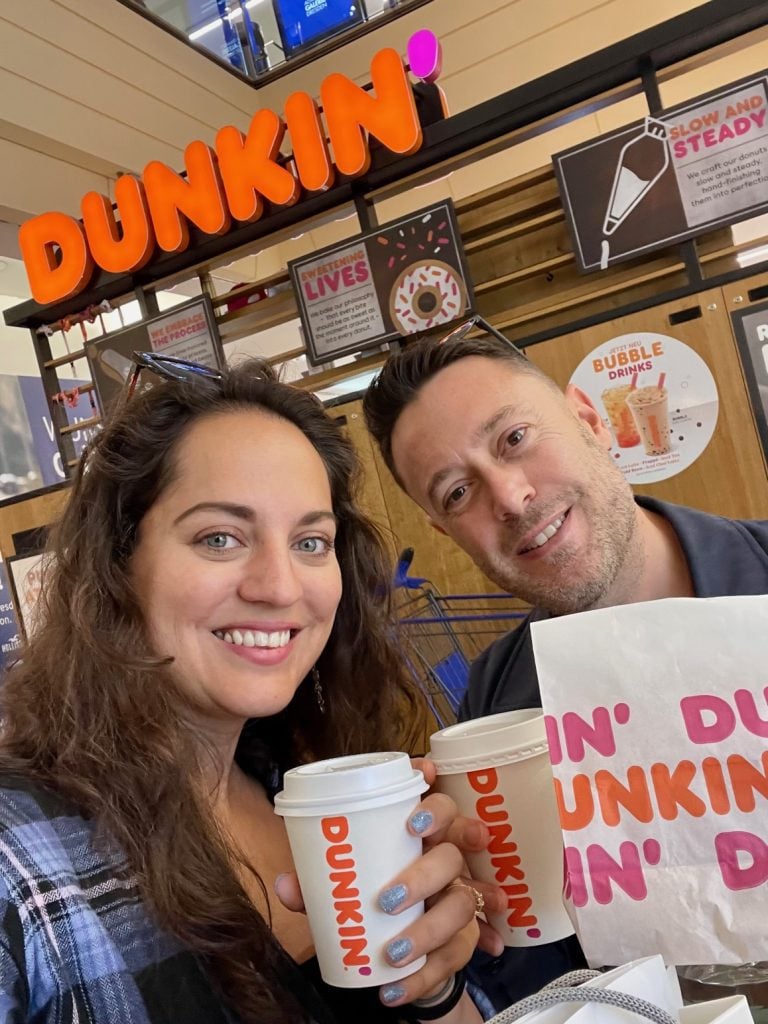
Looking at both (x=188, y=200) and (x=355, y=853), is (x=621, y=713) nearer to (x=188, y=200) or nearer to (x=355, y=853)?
(x=355, y=853)

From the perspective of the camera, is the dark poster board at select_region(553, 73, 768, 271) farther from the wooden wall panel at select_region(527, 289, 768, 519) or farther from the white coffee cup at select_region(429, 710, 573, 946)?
the white coffee cup at select_region(429, 710, 573, 946)

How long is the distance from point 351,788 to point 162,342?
4611 mm

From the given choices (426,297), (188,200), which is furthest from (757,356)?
(188,200)

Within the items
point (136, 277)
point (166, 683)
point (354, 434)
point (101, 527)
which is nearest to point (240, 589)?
point (166, 683)

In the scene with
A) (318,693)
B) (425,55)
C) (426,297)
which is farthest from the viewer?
(425,55)

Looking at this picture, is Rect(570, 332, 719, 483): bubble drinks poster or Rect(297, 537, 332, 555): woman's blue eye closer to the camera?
Rect(297, 537, 332, 555): woman's blue eye

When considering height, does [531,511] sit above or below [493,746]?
above

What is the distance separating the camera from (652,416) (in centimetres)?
337

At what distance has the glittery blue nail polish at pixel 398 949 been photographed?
76cm

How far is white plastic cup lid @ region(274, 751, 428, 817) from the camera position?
75 cm

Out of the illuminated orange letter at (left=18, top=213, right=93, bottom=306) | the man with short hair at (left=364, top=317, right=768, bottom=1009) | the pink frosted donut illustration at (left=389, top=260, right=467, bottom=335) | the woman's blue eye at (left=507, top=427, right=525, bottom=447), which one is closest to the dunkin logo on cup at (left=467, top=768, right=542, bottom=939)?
the man with short hair at (left=364, top=317, right=768, bottom=1009)

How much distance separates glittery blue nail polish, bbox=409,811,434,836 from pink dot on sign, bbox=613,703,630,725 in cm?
25

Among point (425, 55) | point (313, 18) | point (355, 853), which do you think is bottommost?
point (355, 853)

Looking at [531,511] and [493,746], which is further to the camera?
[531,511]
